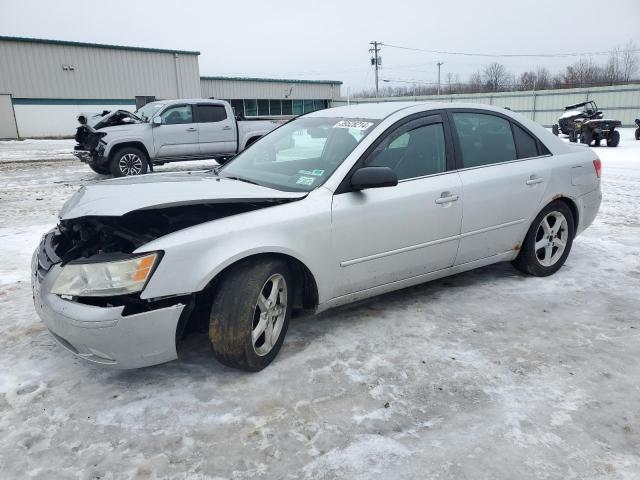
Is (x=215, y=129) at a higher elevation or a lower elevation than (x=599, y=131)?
higher

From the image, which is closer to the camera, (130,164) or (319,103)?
(130,164)

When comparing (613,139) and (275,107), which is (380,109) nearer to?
(613,139)

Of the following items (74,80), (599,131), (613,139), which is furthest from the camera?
(74,80)

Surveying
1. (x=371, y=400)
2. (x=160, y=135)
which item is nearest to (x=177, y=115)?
(x=160, y=135)

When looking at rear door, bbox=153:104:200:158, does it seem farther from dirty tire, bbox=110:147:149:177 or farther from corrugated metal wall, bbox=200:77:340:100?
corrugated metal wall, bbox=200:77:340:100

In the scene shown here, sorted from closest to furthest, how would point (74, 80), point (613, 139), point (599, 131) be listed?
point (599, 131) → point (613, 139) → point (74, 80)

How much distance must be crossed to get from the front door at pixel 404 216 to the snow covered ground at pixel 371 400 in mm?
427

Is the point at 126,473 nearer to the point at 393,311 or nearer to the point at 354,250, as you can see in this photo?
the point at 354,250

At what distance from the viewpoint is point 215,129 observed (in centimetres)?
1237

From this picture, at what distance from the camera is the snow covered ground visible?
221cm

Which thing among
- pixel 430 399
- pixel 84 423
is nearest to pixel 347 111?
pixel 430 399

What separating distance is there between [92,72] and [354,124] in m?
33.2

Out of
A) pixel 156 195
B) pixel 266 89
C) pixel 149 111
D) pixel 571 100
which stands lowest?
pixel 156 195

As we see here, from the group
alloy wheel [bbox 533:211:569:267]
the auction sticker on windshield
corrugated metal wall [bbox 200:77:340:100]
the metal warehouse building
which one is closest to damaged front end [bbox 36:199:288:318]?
the auction sticker on windshield
